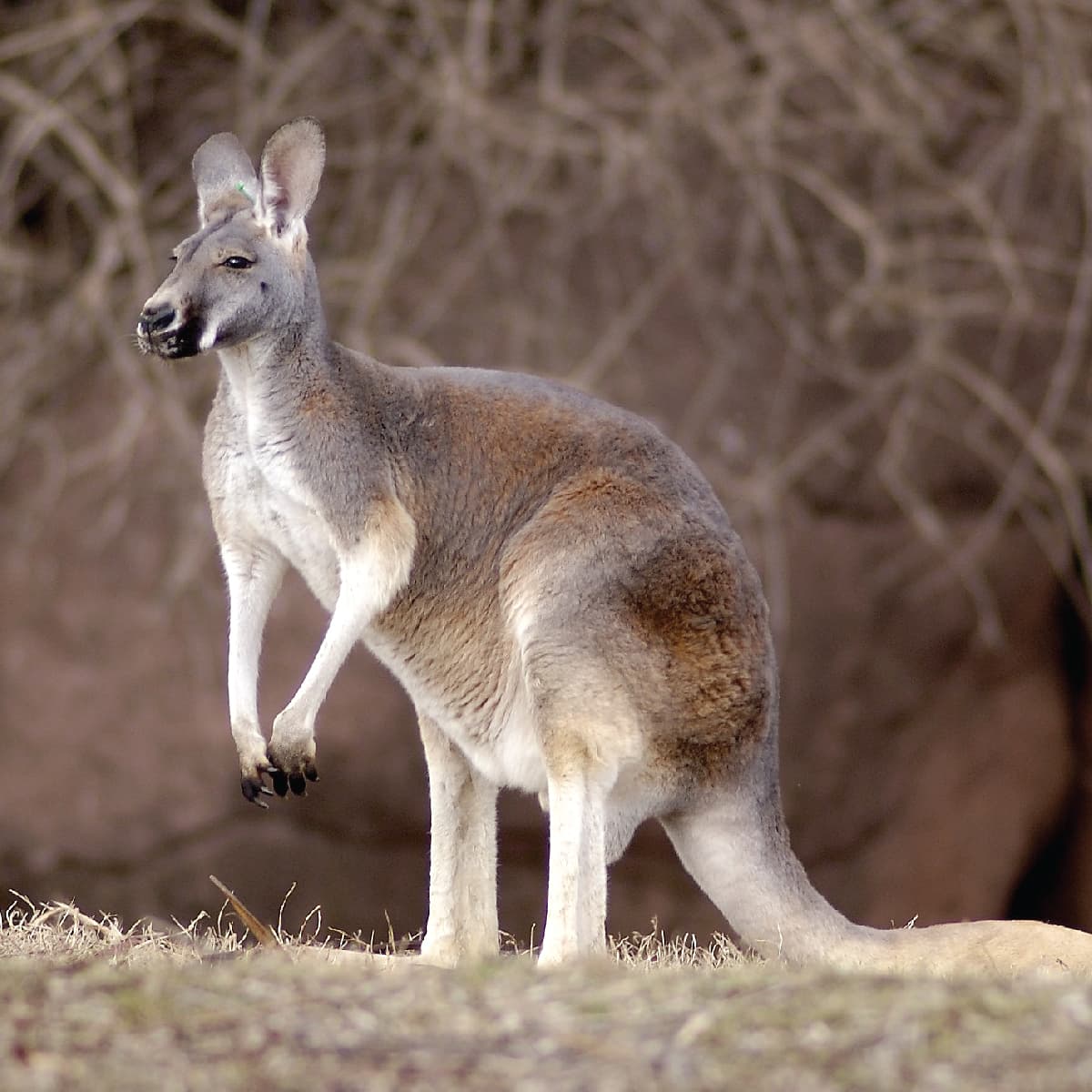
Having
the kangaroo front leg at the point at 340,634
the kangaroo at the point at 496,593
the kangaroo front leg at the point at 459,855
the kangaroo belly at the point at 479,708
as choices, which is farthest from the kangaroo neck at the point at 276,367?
the kangaroo front leg at the point at 459,855

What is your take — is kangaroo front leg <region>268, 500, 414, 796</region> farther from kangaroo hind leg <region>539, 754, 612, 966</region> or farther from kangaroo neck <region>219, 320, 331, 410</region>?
kangaroo hind leg <region>539, 754, 612, 966</region>

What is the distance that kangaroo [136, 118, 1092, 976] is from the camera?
3.42 meters

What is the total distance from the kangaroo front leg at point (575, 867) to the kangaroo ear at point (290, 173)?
1262mm

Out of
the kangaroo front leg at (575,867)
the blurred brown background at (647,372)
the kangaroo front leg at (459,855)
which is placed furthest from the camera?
the blurred brown background at (647,372)

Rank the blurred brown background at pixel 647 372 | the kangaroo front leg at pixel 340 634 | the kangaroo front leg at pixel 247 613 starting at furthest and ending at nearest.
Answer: the blurred brown background at pixel 647 372 → the kangaroo front leg at pixel 247 613 → the kangaroo front leg at pixel 340 634

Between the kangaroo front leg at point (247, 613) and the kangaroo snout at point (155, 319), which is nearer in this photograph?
the kangaroo snout at point (155, 319)

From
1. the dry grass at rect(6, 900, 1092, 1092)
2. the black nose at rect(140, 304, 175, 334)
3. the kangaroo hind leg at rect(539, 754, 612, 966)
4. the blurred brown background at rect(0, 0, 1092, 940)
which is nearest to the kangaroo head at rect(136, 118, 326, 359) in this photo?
the black nose at rect(140, 304, 175, 334)

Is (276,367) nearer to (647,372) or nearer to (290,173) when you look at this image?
(290,173)

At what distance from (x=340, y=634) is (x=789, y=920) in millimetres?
1037

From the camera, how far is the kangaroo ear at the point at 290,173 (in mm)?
3646

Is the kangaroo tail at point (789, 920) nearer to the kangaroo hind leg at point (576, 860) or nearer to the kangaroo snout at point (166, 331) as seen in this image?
the kangaroo hind leg at point (576, 860)

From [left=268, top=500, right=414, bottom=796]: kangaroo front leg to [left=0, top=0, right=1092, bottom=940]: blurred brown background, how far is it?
3134 mm

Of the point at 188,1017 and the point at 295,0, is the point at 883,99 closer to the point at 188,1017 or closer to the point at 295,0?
the point at 295,0

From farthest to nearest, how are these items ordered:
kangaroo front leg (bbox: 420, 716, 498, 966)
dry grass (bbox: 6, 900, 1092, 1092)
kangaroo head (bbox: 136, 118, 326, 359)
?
kangaroo front leg (bbox: 420, 716, 498, 966) < kangaroo head (bbox: 136, 118, 326, 359) < dry grass (bbox: 6, 900, 1092, 1092)
